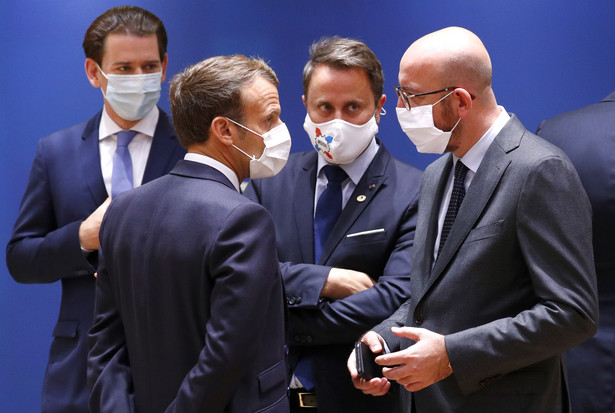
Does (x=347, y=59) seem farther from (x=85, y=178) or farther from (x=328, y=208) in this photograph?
(x=85, y=178)

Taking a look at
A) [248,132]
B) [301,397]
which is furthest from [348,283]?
[248,132]

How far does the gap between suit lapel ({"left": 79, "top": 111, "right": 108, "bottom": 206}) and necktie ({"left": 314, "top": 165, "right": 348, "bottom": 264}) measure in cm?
96

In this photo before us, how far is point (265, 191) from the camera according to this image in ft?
10.3

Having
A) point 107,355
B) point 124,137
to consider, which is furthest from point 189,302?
point 124,137

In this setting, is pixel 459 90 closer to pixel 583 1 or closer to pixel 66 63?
pixel 583 1

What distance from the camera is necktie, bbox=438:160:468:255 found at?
96.2 inches

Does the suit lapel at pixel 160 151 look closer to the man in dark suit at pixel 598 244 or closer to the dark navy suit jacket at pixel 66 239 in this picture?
the dark navy suit jacket at pixel 66 239

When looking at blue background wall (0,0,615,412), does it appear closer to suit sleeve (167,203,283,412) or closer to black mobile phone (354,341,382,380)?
black mobile phone (354,341,382,380)

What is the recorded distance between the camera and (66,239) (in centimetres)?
313

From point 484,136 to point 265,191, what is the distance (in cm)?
103

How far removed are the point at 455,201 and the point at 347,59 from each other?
87 centimetres

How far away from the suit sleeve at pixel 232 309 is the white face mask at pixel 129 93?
1.45 metres

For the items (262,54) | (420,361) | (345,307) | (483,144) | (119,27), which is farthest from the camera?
(262,54)

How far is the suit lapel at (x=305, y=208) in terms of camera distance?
2.98 meters
